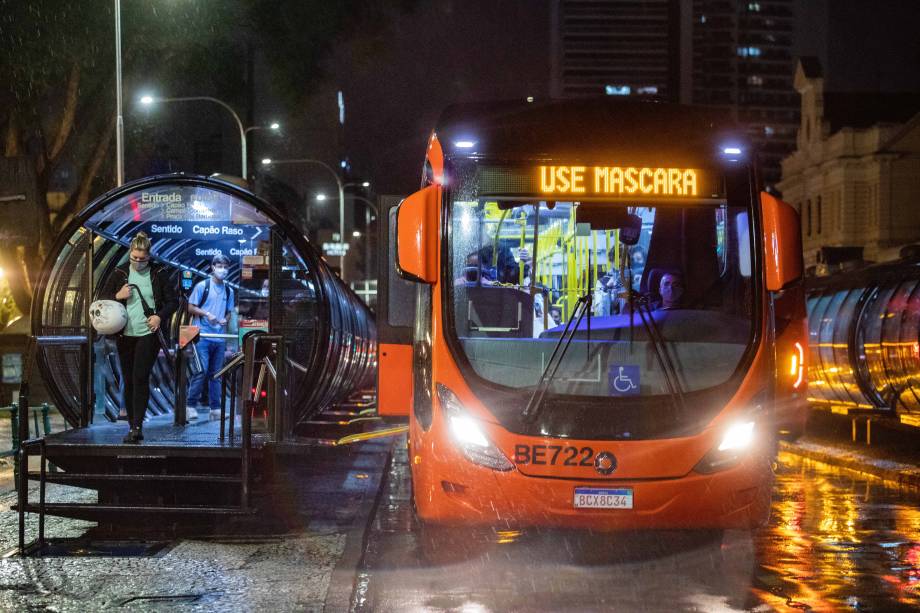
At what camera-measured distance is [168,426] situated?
12.3 meters

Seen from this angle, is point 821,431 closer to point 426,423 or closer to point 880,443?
point 880,443

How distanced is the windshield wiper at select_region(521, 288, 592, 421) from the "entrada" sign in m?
0.81

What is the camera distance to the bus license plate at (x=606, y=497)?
27.8 ft

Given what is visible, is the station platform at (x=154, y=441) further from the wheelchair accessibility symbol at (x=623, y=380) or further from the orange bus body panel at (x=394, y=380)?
the wheelchair accessibility symbol at (x=623, y=380)

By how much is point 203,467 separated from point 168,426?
1.87m

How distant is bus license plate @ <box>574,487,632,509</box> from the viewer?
27.8ft

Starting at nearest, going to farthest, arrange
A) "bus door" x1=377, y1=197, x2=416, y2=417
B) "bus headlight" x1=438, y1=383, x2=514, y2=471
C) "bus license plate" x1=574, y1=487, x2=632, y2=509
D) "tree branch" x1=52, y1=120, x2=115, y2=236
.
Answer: "bus license plate" x1=574, y1=487, x2=632, y2=509
"bus headlight" x1=438, y1=383, x2=514, y2=471
"bus door" x1=377, y1=197, x2=416, y2=417
"tree branch" x1=52, y1=120, x2=115, y2=236

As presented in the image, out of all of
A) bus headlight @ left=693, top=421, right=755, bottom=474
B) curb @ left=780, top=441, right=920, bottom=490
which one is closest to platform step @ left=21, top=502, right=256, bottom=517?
bus headlight @ left=693, top=421, right=755, bottom=474

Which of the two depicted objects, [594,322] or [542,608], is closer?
[542,608]

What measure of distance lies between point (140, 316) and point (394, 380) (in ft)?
7.57

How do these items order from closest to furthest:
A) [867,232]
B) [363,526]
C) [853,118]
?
[363,526], [867,232], [853,118]

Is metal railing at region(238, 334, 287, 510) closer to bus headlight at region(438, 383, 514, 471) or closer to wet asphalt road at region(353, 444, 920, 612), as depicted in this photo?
wet asphalt road at region(353, 444, 920, 612)

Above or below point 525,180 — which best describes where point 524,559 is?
below

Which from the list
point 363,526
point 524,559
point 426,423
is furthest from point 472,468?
point 363,526
